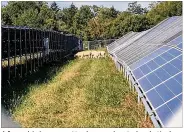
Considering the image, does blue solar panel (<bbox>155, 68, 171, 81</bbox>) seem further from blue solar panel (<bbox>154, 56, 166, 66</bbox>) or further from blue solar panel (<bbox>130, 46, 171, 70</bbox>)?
blue solar panel (<bbox>130, 46, 171, 70</bbox>)

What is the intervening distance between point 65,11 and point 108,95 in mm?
73431

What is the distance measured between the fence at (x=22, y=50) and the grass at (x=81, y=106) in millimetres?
2251

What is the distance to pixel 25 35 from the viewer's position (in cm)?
1708

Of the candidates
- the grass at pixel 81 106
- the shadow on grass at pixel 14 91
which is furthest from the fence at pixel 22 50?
the grass at pixel 81 106

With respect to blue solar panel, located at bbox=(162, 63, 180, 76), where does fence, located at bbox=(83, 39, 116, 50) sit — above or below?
below

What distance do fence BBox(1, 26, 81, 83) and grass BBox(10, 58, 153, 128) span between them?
2.25 metres

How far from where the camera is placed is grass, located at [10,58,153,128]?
8242 millimetres

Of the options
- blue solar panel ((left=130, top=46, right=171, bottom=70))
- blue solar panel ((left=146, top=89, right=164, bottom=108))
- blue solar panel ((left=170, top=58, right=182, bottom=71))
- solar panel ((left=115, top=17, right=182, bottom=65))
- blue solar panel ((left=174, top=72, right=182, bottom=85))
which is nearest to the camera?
blue solar panel ((left=146, top=89, right=164, bottom=108))

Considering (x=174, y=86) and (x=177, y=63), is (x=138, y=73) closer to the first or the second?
(x=177, y=63)

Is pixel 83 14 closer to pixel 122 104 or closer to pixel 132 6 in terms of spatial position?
pixel 132 6

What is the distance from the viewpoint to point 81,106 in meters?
9.71

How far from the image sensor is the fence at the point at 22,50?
14230 millimetres

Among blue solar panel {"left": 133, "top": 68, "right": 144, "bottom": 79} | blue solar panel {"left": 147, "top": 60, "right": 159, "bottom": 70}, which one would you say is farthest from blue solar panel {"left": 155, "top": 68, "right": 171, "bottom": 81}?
blue solar panel {"left": 133, "top": 68, "right": 144, "bottom": 79}

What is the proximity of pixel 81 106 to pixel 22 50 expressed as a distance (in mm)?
7716
